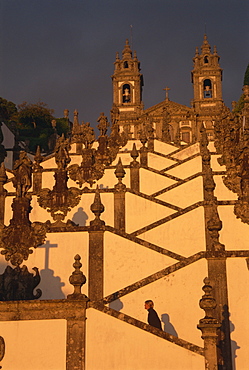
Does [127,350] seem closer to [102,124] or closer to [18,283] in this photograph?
[18,283]

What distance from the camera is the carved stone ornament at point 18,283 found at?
17875 millimetres

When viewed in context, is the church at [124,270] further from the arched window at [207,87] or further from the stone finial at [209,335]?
the arched window at [207,87]

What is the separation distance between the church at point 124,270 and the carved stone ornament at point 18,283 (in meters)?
0.03

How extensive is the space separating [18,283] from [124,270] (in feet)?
10.2

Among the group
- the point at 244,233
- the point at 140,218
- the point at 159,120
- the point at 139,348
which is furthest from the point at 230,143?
the point at 159,120

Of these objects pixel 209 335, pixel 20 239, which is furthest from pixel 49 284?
pixel 209 335

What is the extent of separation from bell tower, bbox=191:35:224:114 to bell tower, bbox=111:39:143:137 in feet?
23.6

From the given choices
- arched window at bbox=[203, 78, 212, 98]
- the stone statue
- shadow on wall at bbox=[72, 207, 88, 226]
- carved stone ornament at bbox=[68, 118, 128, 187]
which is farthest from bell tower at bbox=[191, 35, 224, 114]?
the stone statue

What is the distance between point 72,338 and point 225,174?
13.4 metres

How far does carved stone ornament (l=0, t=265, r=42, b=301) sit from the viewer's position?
17.9 m

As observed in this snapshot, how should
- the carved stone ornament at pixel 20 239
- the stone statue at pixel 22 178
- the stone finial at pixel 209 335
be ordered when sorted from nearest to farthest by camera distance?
the stone finial at pixel 209 335
the carved stone ornament at pixel 20 239
the stone statue at pixel 22 178

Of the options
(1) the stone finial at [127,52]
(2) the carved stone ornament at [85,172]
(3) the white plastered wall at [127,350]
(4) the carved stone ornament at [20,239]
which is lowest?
(3) the white plastered wall at [127,350]

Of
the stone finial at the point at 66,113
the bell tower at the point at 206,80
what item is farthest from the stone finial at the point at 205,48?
the stone finial at the point at 66,113

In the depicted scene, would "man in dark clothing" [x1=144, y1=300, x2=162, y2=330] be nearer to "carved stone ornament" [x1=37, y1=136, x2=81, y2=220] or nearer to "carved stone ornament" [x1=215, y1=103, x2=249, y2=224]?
"carved stone ornament" [x1=215, y1=103, x2=249, y2=224]
